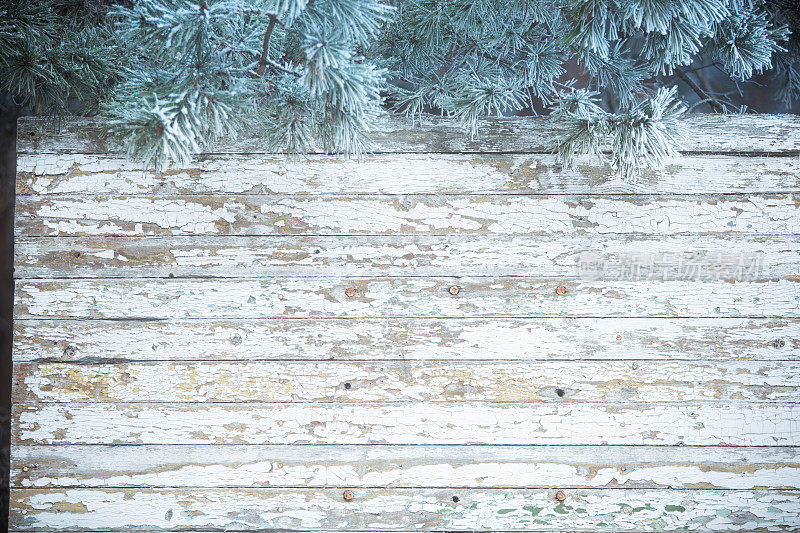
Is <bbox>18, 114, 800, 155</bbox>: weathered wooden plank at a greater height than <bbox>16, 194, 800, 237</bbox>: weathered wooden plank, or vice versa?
<bbox>18, 114, 800, 155</bbox>: weathered wooden plank

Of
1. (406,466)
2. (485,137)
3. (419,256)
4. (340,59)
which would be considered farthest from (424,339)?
(340,59)

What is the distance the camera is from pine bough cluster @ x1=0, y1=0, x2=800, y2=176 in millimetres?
845

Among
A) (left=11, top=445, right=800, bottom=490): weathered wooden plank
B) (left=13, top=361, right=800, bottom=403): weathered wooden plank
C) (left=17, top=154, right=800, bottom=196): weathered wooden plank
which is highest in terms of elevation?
(left=17, top=154, right=800, bottom=196): weathered wooden plank

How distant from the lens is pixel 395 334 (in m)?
1.26

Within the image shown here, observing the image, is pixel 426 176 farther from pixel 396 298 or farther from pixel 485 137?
pixel 396 298

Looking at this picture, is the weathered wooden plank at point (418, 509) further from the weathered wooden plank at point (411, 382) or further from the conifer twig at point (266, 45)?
the conifer twig at point (266, 45)

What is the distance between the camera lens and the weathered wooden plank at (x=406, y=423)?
1254 mm

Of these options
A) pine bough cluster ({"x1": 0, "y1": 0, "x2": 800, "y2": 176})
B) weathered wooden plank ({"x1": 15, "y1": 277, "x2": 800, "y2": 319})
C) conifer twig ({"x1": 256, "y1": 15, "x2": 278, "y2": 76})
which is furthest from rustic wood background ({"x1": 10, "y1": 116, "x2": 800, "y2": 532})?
conifer twig ({"x1": 256, "y1": 15, "x2": 278, "y2": 76})

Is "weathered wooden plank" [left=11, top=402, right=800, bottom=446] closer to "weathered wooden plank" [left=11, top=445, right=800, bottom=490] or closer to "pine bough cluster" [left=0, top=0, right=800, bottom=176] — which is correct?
"weathered wooden plank" [left=11, top=445, right=800, bottom=490]

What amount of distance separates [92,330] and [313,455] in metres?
0.57

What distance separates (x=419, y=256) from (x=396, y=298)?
0.35 ft

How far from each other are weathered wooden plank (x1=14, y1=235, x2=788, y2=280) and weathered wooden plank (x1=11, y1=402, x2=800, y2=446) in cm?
30

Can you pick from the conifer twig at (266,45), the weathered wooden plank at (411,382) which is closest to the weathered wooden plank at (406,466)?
the weathered wooden plank at (411,382)

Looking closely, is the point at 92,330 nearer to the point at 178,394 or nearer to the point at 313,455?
the point at 178,394
